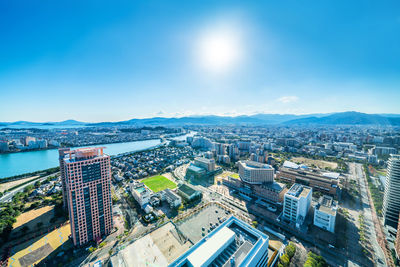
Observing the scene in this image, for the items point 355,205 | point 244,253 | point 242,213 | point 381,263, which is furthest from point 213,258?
point 355,205

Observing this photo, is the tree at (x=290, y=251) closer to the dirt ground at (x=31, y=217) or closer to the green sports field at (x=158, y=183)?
the green sports field at (x=158, y=183)

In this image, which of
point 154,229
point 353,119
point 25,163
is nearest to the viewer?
point 154,229

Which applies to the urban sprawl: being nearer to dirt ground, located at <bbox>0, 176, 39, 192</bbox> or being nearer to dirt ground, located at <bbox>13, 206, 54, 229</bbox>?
dirt ground, located at <bbox>13, 206, 54, 229</bbox>

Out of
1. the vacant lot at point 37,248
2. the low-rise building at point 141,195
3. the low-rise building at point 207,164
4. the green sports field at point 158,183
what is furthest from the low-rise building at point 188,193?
the vacant lot at point 37,248

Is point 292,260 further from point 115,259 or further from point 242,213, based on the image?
point 115,259

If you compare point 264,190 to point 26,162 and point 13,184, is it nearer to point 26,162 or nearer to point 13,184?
point 13,184

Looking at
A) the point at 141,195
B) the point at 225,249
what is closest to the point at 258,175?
the point at 225,249

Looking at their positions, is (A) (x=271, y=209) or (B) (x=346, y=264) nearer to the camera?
(B) (x=346, y=264)
